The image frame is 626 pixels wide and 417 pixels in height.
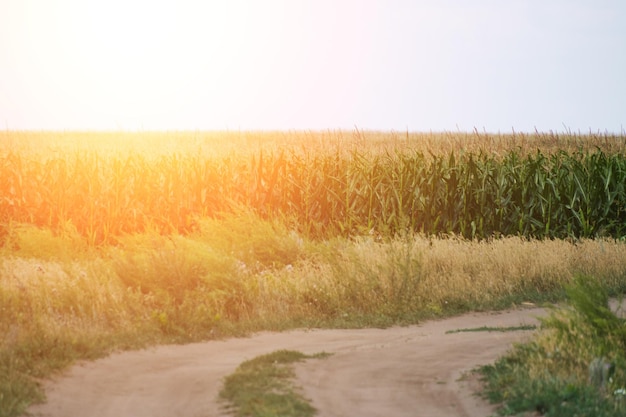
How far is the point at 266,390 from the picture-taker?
8.35m

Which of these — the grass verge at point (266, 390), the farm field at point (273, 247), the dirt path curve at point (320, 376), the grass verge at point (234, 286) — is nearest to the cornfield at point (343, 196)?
the farm field at point (273, 247)

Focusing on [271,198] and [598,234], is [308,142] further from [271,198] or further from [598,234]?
[598,234]

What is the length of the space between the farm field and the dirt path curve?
461 millimetres

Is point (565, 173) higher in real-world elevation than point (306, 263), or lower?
higher

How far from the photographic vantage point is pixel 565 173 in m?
21.5

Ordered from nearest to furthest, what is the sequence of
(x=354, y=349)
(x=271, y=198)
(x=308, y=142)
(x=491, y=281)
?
(x=354, y=349)
(x=491, y=281)
(x=271, y=198)
(x=308, y=142)

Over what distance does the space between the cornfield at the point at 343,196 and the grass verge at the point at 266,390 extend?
440 inches

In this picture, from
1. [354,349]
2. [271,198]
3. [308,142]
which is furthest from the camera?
[308,142]

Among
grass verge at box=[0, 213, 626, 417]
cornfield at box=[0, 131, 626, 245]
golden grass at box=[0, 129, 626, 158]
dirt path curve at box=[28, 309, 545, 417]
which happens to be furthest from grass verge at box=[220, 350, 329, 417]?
golden grass at box=[0, 129, 626, 158]

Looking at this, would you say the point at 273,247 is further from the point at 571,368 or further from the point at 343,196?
the point at 571,368

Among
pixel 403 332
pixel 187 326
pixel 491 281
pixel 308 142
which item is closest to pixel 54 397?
pixel 187 326

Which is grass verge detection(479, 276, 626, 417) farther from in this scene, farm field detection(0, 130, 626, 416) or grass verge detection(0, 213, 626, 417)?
grass verge detection(0, 213, 626, 417)

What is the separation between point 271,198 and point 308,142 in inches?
803

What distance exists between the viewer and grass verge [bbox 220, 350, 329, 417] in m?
7.74
